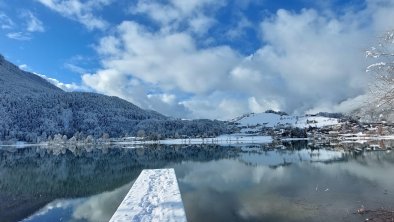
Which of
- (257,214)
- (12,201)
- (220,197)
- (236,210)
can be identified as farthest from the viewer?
(12,201)

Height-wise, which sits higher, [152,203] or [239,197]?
[152,203]

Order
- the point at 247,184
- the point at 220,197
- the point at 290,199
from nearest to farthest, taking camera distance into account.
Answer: the point at 290,199 → the point at 220,197 → the point at 247,184

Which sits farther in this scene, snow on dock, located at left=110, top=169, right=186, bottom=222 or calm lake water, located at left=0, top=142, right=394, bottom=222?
calm lake water, located at left=0, top=142, right=394, bottom=222

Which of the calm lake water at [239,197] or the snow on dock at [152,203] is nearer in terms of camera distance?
the snow on dock at [152,203]

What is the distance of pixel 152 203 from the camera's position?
25.0m

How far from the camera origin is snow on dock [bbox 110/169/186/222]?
2161 cm

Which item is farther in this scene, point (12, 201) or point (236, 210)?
point (12, 201)

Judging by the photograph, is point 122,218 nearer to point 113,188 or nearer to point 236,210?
point 236,210

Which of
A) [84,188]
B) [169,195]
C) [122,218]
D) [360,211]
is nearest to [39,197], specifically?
[84,188]

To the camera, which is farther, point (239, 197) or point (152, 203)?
point (239, 197)

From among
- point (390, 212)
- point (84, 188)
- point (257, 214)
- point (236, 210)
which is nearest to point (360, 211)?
point (390, 212)

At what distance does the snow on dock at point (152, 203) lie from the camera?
2161cm

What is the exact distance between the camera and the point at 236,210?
2764 centimetres

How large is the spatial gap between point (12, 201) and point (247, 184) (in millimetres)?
23804
